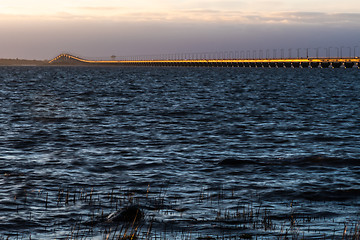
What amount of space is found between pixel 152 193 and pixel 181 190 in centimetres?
91

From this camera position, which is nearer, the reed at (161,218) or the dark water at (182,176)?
the reed at (161,218)

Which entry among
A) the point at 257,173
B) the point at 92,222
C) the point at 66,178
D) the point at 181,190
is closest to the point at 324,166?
the point at 257,173

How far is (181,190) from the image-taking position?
664 inches

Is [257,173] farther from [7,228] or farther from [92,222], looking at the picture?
[7,228]

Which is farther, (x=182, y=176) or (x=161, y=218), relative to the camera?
(x=182, y=176)

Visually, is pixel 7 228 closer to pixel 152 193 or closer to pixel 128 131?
pixel 152 193

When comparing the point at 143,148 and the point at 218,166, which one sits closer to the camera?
the point at 218,166

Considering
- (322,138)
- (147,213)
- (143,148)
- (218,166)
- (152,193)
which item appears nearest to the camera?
(147,213)

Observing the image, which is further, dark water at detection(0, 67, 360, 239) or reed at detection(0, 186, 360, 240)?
dark water at detection(0, 67, 360, 239)

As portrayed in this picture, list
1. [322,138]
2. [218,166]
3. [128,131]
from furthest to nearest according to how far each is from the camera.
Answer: [128,131] < [322,138] < [218,166]

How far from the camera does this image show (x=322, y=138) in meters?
29.3

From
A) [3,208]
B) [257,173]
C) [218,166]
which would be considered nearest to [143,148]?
[218,166]

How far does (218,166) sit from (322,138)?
10.1 metres

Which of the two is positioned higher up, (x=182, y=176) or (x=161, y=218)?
(x=161, y=218)
